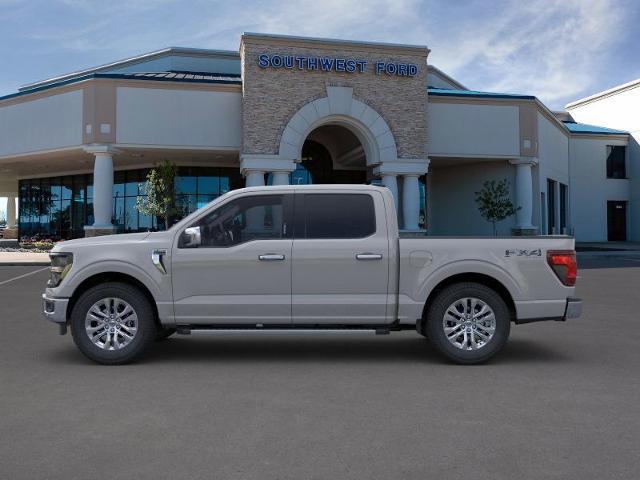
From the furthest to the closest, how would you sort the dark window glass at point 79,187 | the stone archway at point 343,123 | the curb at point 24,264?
1. the dark window glass at point 79,187
2. the stone archway at point 343,123
3. the curb at point 24,264

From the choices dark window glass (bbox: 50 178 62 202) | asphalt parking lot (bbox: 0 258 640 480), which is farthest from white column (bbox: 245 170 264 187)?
asphalt parking lot (bbox: 0 258 640 480)

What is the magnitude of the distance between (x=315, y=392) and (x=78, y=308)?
3.07 metres

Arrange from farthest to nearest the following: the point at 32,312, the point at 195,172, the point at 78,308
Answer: the point at 195,172 < the point at 32,312 < the point at 78,308

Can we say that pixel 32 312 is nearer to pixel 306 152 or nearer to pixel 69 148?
pixel 69 148

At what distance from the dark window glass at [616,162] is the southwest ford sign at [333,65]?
77.9ft

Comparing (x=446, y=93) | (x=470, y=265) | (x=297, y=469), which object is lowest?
(x=297, y=469)

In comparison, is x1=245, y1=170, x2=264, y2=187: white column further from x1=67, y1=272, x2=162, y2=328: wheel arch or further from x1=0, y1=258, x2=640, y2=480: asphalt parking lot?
x1=67, y1=272, x2=162, y2=328: wheel arch

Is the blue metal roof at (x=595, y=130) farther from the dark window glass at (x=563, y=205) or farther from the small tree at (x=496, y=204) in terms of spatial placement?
the small tree at (x=496, y=204)

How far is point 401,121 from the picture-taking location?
97.3 ft

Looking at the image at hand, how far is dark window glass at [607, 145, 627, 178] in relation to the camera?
4628cm

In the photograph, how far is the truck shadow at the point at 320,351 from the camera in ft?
24.7

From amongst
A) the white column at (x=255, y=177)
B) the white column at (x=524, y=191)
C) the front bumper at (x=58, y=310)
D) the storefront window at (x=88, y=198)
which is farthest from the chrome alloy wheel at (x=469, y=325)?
the white column at (x=524, y=191)

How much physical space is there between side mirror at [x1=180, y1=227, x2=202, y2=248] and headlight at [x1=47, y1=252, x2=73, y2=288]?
4.40ft

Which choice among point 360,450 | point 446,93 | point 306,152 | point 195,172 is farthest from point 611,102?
point 360,450
